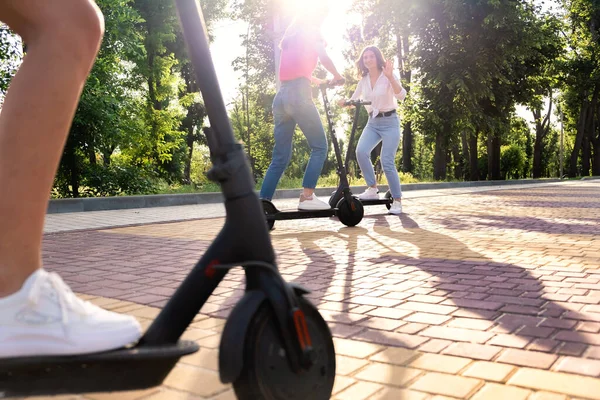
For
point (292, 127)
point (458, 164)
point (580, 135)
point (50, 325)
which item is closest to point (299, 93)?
point (292, 127)

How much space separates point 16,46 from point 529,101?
78.7 feet

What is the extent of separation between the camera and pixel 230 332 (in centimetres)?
144

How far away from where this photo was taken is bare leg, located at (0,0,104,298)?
138 cm

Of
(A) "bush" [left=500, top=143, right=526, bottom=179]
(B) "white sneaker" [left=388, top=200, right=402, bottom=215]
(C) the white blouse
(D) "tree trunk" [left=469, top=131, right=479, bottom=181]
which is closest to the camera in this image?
(C) the white blouse

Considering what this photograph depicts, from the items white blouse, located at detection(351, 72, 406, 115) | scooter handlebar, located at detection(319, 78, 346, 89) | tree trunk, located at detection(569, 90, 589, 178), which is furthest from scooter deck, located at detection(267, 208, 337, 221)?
tree trunk, located at detection(569, 90, 589, 178)

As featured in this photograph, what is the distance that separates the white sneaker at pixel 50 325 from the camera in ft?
4.22

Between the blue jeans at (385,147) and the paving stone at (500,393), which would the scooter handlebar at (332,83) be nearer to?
the blue jeans at (385,147)

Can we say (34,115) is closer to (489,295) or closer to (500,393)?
(500,393)

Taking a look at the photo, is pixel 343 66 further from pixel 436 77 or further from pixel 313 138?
pixel 313 138

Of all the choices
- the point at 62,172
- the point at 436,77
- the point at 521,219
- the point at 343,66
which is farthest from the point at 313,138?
the point at 343,66

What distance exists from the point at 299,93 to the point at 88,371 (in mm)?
5282

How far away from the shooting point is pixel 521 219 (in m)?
7.97

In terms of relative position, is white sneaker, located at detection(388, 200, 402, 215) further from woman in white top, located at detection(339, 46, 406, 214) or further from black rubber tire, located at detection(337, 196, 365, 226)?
black rubber tire, located at detection(337, 196, 365, 226)

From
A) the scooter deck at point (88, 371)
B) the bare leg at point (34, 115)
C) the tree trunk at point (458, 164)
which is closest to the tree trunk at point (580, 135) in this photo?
the tree trunk at point (458, 164)
